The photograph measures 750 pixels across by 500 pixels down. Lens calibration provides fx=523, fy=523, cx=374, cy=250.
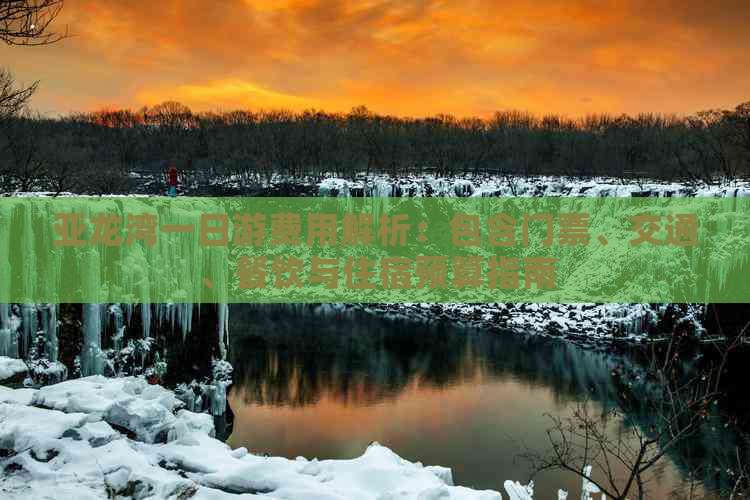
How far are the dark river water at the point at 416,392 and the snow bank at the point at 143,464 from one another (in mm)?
6932

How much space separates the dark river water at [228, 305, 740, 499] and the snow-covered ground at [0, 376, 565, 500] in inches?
272

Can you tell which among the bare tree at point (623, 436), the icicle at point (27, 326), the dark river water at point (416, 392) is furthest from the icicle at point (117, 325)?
the bare tree at point (623, 436)

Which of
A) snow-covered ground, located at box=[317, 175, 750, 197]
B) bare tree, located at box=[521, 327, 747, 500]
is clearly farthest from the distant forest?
bare tree, located at box=[521, 327, 747, 500]

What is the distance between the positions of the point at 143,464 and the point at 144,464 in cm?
1

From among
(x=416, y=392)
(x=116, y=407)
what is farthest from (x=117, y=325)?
(x=416, y=392)

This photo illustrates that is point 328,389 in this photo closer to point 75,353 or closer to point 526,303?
point 75,353

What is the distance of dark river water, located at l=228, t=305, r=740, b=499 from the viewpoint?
44.4 feet

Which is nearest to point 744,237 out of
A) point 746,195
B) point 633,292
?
point 746,195

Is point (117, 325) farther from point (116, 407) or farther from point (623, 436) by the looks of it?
point (623, 436)

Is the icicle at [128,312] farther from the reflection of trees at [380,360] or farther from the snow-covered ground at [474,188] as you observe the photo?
the snow-covered ground at [474,188]

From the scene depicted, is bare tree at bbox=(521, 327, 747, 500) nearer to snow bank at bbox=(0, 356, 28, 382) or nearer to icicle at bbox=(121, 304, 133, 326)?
snow bank at bbox=(0, 356, 28, 382)

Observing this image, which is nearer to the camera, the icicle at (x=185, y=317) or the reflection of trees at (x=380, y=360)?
the icicle at (x=185, y=317)

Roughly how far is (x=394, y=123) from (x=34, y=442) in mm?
64655

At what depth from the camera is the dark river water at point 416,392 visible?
1353 cm
